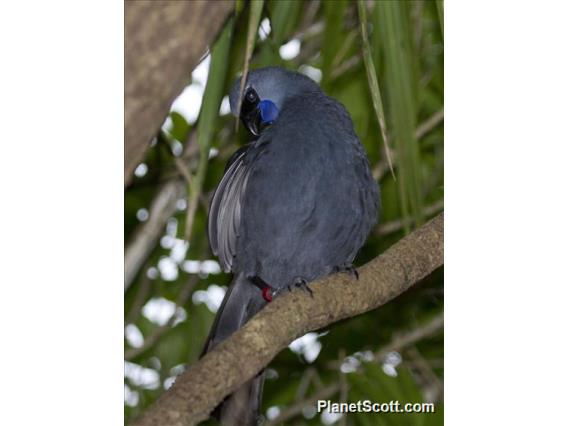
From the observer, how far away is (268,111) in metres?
2.64

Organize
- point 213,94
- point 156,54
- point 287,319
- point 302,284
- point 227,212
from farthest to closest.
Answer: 1. point 227,212
2. point 302,284
3. point 287,319
4. point 213,94
5. point 156,54

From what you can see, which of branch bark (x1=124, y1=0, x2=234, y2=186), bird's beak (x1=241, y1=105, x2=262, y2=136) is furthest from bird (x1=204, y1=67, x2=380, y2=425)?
branch bark (x1=124, y1=0, x2=234, y2=186)

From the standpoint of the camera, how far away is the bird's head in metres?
2.57

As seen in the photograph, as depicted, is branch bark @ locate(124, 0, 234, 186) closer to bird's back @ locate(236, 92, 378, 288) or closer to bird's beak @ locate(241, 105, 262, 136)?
bird's back @ locate(236, 92, 378, 288)

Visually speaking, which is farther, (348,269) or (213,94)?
(348,269)

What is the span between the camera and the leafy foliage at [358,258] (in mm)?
2217

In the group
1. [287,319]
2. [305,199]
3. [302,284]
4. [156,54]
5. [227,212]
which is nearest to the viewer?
[156,54]

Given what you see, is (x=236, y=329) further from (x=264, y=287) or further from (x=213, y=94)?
(x=213, y=94)

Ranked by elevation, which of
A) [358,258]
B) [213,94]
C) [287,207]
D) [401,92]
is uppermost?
[213,94]

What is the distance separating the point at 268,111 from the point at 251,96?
76 millimetres

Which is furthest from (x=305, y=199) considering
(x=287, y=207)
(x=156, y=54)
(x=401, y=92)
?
(x=156, y=54)

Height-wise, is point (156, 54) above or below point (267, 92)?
above

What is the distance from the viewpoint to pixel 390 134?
2.60 metres

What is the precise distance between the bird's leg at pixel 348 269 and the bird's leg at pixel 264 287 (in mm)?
218
